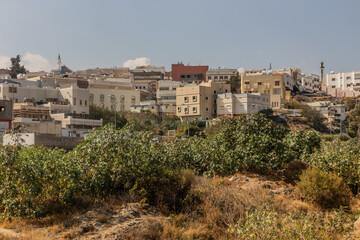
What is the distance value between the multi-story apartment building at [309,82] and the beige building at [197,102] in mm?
33349

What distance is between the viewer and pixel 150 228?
49.9 ft

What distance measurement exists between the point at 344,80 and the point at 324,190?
90321 mm

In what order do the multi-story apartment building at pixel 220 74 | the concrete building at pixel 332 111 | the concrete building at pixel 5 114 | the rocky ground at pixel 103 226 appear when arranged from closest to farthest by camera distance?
the rocky ground at pixel 103 226
the concrete building at pixel 5 114
the concrete building at pixel 332 111
the multi-story apartment building at pixel 220 74

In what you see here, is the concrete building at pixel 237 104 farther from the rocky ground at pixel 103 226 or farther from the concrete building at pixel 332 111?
the rocky ground at pixel 103 226

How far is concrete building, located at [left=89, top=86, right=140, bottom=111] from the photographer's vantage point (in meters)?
73.6

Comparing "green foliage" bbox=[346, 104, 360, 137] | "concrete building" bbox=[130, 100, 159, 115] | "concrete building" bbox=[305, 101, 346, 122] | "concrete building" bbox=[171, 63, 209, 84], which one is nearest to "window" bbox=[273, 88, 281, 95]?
"concrete building" bbox=[305, 101, 346, 122]

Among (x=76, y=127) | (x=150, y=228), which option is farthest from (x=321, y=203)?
(x=76, y=127)

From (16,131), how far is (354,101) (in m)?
80.8

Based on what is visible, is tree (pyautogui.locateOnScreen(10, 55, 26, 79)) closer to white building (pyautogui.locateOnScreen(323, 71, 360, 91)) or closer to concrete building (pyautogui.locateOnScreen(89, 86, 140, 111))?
concrete building (pyautogui.locateOnScreen(89, 86, 140, 111))

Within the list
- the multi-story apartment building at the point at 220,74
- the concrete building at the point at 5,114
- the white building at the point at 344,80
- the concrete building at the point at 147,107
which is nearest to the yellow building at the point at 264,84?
the multi-story apartment building at the point at 220,74

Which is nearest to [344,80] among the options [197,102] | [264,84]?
[264,84]

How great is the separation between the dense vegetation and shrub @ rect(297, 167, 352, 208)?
326mm

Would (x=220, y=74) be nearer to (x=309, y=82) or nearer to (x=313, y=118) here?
(x=309, y=82)

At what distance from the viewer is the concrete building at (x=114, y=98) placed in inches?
2896
